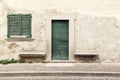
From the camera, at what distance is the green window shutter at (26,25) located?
582 inches

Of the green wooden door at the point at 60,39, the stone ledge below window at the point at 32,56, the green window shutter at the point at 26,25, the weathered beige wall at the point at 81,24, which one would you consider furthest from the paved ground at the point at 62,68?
the green window shutter at the point at 26,25

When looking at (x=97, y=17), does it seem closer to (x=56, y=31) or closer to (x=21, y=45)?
(x=56, y=31)

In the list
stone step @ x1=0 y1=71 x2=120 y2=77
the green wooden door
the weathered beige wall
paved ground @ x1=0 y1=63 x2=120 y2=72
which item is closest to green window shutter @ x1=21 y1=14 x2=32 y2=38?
the weathered beige wall

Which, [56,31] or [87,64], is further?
[56,31]

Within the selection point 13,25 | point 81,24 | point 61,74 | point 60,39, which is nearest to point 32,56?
point 60,39

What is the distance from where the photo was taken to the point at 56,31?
1505cm

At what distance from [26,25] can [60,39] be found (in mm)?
1489

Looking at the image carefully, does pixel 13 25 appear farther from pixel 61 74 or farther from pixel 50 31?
pixel 61 74

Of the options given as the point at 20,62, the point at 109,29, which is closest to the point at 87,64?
the point at 109,29

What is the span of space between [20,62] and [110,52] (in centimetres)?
360

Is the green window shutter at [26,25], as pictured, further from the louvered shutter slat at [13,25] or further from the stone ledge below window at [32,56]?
the stone ledge below window at [32,56]

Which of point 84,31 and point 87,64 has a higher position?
point 84,31

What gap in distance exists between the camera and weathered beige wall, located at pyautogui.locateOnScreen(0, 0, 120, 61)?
14727mm

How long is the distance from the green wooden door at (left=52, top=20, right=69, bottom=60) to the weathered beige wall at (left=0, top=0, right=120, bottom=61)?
43 centimetres
